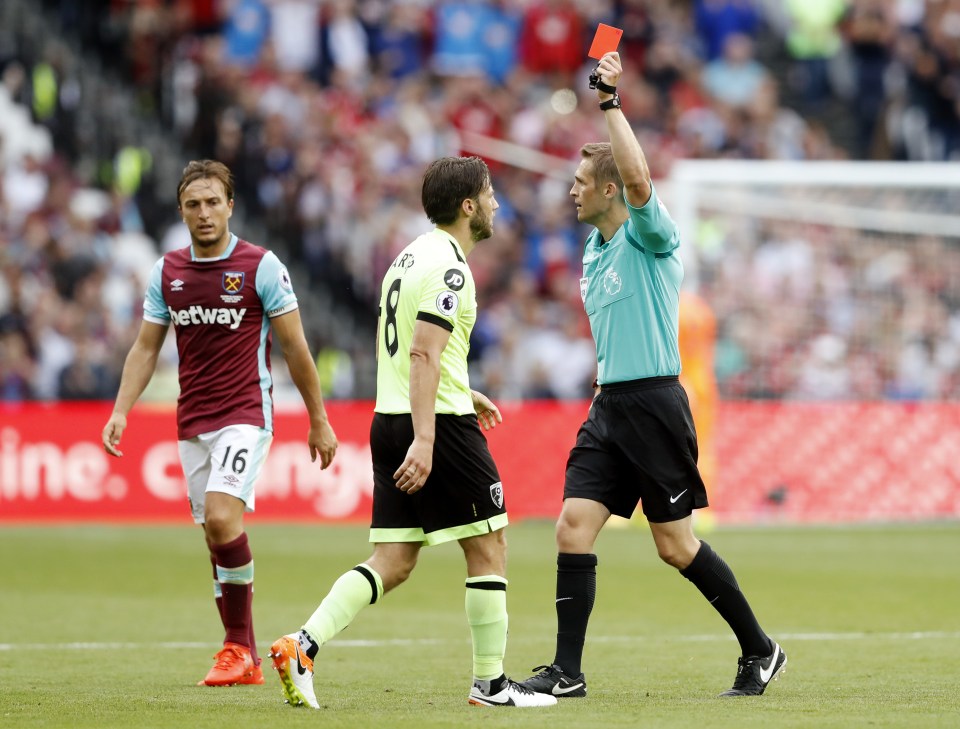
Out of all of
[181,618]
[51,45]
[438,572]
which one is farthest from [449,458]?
[51,45]

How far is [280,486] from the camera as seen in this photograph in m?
19.9

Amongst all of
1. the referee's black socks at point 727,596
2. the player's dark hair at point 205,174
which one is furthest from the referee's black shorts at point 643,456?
the player's dark hair at point 205,174

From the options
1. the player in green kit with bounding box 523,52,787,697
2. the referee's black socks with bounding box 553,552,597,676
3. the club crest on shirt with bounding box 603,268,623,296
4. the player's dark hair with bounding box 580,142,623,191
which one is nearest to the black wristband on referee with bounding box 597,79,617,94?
the player in green kit with bounding box 523,52,787,697

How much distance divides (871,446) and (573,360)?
152 inches

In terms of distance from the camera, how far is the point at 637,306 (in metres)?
7.56

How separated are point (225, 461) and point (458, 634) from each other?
275 cm

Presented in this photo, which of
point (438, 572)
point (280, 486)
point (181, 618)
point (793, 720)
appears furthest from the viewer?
point (280, 486)

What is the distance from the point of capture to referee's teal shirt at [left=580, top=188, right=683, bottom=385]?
7.56 metres

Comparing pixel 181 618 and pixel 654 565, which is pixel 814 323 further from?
pixel 181 618

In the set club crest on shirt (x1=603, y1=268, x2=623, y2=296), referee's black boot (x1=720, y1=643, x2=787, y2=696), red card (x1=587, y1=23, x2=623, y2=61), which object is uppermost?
red card (x1=587, y1=23, x2=623, y2=61)

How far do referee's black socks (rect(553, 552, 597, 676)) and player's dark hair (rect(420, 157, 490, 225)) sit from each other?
1.59 m

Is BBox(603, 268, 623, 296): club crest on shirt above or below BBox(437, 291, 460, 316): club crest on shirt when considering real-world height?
above

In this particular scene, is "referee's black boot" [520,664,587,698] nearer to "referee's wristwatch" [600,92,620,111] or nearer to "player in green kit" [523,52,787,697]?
"player in green kit" [523,52,787,697]

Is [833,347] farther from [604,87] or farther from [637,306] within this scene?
[604,87]
